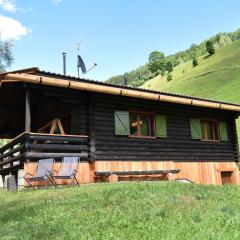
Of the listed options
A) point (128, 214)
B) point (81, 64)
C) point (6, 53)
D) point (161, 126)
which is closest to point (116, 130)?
point (161, 126)

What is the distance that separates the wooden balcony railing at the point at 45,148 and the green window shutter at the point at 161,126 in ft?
11.9

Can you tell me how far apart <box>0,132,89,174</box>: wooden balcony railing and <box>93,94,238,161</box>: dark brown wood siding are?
2.40 ft

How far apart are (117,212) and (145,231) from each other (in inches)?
52.1

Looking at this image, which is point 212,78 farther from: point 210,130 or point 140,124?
point 140,124

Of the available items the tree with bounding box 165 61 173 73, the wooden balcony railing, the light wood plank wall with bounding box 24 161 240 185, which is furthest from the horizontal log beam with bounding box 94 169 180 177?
the tree with bounding box 165 61 173 73

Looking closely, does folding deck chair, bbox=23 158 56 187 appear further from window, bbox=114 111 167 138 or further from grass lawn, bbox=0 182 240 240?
window, bbox=114 111 167 138

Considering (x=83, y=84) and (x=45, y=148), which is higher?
(x=83, y=84)

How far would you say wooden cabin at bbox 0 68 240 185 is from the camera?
13980mm

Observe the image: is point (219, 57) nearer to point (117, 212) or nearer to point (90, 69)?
point (90, 69)

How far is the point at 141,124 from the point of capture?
1709 centimetres

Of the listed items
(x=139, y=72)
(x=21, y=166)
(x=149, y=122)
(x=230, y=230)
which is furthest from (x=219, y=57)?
(x=230, y=230)

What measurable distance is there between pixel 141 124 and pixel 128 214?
32.3ft

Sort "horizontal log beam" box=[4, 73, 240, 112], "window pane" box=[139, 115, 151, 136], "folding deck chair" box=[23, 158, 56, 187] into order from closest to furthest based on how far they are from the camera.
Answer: "folding deck chair" box=[23, 158, 56, 187], "horizontal log beam" box=[4, 73, 240, 112], "window pane" box=[139, 115, 151, 136]

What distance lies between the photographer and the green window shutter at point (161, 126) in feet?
56.9
